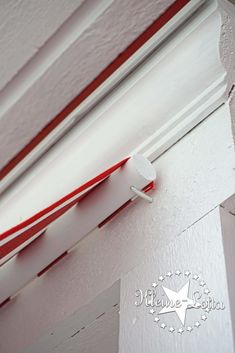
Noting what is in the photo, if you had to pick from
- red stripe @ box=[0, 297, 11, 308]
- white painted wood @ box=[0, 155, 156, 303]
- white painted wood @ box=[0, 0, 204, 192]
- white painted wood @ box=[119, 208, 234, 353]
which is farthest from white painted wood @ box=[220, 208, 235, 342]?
red stripe @ box=[0, 297, 11, 308]

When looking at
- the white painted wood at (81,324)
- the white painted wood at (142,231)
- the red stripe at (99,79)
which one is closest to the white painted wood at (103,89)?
the red stripe at (99,79)

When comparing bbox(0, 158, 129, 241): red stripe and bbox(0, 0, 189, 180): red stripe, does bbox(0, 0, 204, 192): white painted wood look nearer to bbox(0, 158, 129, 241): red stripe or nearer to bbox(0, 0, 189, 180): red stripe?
bbox(0, 0, 189, 180): red stripe

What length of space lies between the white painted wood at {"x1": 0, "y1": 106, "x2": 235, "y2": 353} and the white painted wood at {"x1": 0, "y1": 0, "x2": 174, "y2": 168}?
7.8 inches

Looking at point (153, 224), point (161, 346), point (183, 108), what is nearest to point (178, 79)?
point (183, 108)

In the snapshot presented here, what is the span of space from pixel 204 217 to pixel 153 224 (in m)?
0.12

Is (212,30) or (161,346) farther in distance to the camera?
(212,30)

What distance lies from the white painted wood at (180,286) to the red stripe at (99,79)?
0.33 m

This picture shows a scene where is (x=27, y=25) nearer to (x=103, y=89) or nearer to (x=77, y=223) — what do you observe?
(x=103, y=89)

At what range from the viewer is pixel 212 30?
1.11m

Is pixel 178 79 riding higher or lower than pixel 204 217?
higher

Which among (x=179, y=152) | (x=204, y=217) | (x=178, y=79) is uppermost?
(x=178, y=79)

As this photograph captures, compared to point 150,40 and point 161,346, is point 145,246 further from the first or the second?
point 150,40

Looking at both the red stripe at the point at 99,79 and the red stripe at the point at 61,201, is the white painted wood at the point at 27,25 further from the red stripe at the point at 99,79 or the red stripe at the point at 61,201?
the red stripe at the point at 61,201

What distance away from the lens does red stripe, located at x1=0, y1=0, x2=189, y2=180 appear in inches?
44.9
